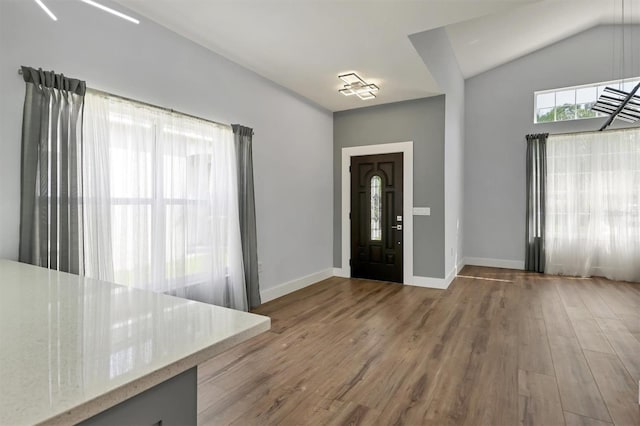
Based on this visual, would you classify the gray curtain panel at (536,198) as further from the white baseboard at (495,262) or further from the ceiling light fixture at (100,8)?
the ceiling light fixture at (100,8)

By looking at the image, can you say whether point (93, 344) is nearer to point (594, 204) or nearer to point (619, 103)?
point (619, 103)

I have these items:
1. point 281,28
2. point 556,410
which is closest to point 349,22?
point 281,28

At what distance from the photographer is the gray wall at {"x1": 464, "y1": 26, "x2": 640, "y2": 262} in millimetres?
6004

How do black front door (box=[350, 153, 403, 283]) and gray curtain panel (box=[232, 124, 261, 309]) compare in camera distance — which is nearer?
gray curtain panel (box=[232, 124, 261, 309])

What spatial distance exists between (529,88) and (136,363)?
7.79m

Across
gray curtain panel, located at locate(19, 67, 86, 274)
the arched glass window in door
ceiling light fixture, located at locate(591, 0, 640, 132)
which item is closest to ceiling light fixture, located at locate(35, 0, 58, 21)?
gray curtain panel, located at locate(19, 67, 86, 274)

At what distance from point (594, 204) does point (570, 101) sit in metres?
1.96

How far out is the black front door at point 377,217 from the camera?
531 centimetres

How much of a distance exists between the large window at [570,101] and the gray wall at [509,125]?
101 millimetres

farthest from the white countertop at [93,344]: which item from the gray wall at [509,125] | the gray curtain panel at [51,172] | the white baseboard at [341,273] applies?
the gray wall at [509,125]

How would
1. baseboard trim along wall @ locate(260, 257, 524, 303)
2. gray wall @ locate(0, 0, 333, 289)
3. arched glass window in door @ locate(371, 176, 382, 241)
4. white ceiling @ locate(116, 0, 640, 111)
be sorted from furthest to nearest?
arched glass window in door @ locate(371, 176, 382, 241) → baseboard trim along wall @ locate(260, 257, 524, 303) → white ceiling @ locate(116, 0, 640, 111) → gray wall @ locate(0, 0, 333, 289)

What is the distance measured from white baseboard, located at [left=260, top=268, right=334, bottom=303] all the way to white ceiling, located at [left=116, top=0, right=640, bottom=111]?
8.97 feet

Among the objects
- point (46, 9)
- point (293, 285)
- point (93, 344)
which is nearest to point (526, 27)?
point (293, 285)

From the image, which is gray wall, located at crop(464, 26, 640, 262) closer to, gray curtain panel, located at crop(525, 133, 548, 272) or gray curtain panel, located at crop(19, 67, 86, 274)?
gray curtain panel, located at crop(525, 133, 548, 272)
